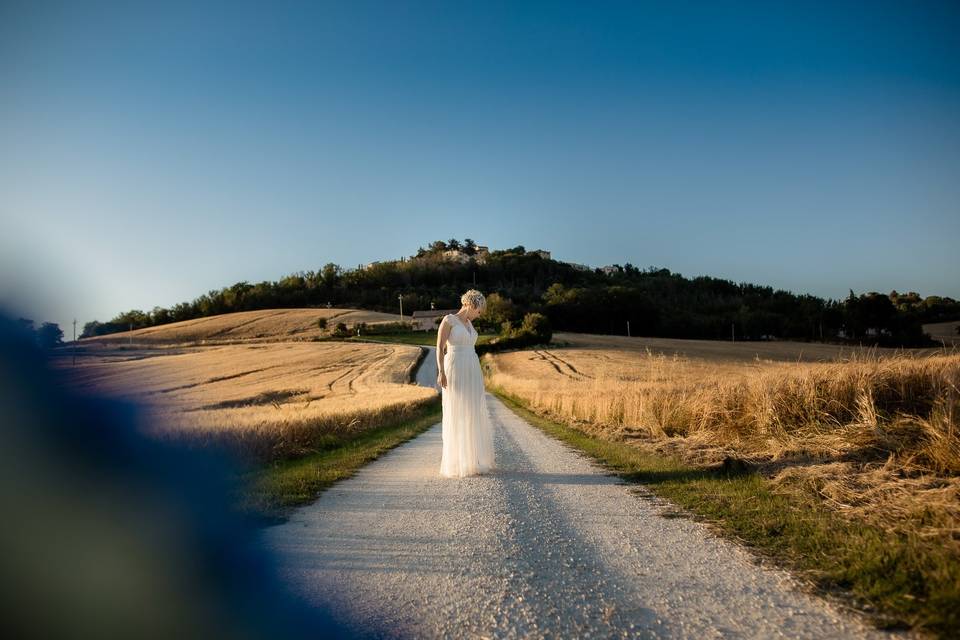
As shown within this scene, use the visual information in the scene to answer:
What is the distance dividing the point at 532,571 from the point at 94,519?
10.9 feet

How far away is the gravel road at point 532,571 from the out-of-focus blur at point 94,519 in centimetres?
136

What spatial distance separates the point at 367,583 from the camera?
14.0 feet

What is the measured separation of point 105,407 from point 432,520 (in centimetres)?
461

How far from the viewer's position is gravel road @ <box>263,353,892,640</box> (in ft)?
11.8

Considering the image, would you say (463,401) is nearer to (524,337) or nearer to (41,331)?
(41,331)

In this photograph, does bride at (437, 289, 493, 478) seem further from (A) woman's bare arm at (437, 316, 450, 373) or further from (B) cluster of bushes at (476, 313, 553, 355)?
(B) cluster of bushes at (476, 313, 553, 355)

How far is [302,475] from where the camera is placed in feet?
29.3

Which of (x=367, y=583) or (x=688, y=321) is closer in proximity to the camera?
(x=367, y=583)

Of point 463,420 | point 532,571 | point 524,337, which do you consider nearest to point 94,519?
point 532,571

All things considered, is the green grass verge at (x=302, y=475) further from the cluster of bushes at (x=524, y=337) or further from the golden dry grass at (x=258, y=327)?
the golden dry grass at (x=258, y=327)

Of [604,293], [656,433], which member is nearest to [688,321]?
[604,293]

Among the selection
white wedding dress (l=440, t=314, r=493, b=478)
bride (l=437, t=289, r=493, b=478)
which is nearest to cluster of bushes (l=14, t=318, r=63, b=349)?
bride (l=437, t=289, r=493, b=478)

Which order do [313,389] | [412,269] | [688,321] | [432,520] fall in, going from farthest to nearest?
[412,269] < [688,321] < [313,389] < [432,520]

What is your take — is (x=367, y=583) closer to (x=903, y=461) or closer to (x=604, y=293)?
(x=903, y=461)
